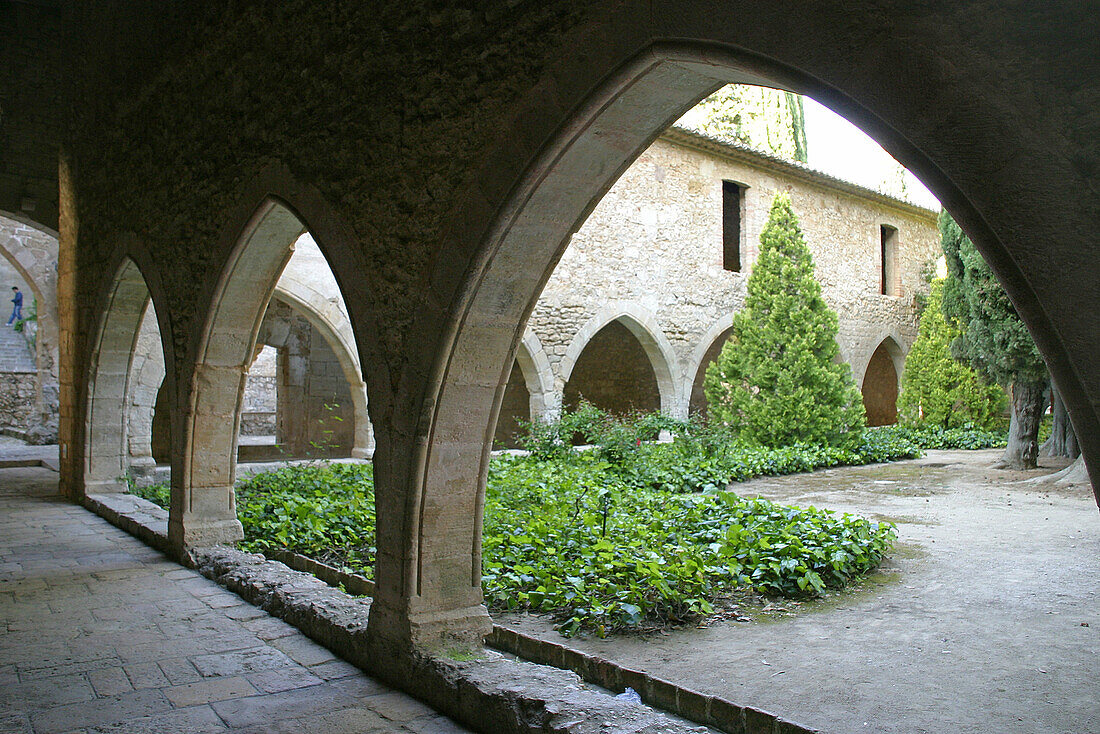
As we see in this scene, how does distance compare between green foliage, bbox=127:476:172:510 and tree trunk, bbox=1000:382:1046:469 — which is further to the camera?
tree trunk, bbox=1000:382:1046:469

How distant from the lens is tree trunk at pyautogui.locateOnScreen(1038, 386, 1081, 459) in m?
9.93

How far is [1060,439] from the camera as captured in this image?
10.4 m

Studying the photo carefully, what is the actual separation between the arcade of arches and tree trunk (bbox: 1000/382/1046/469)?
9.10 m

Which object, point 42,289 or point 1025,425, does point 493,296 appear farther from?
point 42,289

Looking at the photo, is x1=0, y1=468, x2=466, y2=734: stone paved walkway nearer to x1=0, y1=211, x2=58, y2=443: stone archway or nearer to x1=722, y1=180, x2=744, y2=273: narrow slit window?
x1=0, y1=211, x2=58, y2=443: stone archway

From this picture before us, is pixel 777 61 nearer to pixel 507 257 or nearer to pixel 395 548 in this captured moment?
pixel 507 257

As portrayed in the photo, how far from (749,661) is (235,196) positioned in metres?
3.47

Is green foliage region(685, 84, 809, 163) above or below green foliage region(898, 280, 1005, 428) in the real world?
above

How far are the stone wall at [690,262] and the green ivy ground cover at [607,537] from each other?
4502mm

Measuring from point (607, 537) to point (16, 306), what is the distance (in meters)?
18.5

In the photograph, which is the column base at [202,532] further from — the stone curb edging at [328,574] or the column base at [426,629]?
the column base at [426,629]

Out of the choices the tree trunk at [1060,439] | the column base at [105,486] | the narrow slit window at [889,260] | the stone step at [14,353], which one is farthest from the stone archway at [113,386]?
the narrow slit window at [889,260]

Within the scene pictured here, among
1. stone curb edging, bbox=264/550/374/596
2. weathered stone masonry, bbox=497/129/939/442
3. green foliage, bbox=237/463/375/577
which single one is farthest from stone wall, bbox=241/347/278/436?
stone curb edging, bbox=264/550/374/596

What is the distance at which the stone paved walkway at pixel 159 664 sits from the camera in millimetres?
2537
